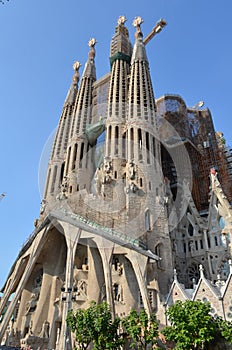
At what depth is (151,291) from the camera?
22406 millimetres

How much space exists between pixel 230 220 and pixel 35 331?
18683 mm

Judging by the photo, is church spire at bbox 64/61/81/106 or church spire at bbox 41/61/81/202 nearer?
church spire at bbox 41/61/81/202

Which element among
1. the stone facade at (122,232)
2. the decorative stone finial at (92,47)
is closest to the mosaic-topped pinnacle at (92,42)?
the decorative stone finial at (92,47)

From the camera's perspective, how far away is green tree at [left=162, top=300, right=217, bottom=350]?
49.2 feet

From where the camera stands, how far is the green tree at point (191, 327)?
15.0 metres

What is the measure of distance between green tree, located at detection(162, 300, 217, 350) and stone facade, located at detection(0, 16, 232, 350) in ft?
13.7

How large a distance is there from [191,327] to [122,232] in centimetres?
1132

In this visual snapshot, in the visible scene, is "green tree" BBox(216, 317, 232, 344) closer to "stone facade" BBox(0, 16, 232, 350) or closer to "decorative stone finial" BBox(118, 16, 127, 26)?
"stone facade" BBox(0, 16, 232, 350)

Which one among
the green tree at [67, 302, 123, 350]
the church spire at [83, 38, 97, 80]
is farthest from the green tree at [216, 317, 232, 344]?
the church spire at [83, 38, 97, 80]

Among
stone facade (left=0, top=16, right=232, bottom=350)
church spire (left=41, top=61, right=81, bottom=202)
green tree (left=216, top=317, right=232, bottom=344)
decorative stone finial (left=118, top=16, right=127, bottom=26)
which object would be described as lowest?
green tree (left=216, top=317, right=232, bottom=344)

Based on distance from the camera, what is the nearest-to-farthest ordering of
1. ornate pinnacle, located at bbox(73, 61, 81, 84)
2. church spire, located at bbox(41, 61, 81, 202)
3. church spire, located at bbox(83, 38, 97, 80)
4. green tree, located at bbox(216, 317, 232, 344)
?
green tree, located at bbox(216, 317, 232, 344), church spire, located at bbox(41, 61, 81, 202), church spire, located at bbox(83, 38, 97, 80), ornate pinnacle, located at bbox(73, 61, 81, 84)

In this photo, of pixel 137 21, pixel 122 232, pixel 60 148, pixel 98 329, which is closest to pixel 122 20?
pixel 137 21

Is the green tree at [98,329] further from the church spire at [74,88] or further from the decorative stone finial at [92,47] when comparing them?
the decorative stone finial at [92,47]

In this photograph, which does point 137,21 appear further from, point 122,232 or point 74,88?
point 122,232
